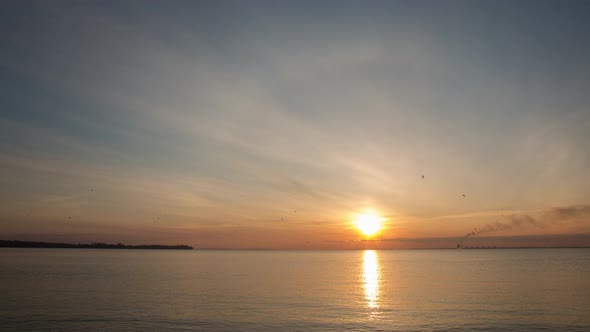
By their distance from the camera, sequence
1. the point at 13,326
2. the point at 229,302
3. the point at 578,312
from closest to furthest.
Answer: the point at 13,326
the point at 578,312
the point at 229,302

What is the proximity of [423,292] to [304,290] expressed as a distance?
60.7 feet

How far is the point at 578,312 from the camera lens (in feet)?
149

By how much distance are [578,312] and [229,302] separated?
39922mm

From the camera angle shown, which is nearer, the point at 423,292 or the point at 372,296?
the point at 372,296

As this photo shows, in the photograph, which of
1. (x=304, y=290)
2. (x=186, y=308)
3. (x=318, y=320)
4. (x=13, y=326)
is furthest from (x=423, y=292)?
(x=13, y=326)

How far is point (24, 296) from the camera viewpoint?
53.5 metres

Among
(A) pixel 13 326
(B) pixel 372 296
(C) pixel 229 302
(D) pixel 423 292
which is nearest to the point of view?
(A) pixel 13 326

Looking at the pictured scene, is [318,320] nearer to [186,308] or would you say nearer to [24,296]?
[186,308]

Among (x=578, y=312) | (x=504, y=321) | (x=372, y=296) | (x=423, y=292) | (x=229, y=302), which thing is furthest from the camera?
(x=423, y=292)

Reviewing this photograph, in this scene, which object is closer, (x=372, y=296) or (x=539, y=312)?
(x=539, y=312)

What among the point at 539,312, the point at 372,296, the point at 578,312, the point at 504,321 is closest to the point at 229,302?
the point at 372,296

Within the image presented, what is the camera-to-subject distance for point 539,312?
45.8 metres

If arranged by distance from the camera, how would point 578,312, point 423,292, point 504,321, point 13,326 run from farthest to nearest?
1. point 423,292
2. point 578,312
3. point 504,321
4. point 13,326

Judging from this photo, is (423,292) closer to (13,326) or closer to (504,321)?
(504,321)
